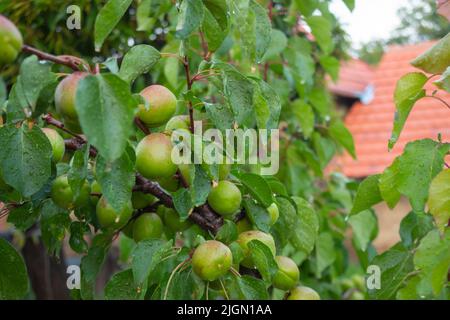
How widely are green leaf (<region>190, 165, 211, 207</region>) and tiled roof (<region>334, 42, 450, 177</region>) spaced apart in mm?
4047

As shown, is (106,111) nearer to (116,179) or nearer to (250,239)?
(116,179)

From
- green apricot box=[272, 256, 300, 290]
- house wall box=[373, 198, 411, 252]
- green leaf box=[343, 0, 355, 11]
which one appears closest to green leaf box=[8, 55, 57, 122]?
green apricot box=[272, 256, 300, 290]

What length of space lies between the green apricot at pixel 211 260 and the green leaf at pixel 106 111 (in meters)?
0.28

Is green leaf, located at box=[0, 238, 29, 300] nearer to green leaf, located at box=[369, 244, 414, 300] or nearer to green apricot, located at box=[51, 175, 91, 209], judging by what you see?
green apricot, located at box=[51, 175, 91, 209]

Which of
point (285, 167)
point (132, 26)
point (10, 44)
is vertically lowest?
point (285, 167)

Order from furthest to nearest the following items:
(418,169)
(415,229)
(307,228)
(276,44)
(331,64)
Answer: (331,64)
(276,44)
(415,229)
(307,228)
(418,169)

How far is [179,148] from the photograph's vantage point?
0.98 metres

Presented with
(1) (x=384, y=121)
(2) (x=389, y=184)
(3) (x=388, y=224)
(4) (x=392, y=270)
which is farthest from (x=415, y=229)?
(3) (x=388, y=224)

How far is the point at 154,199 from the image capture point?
3.87ft

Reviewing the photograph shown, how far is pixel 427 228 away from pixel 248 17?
0.67 m

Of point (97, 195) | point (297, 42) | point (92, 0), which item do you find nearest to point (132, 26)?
point (92, 0)

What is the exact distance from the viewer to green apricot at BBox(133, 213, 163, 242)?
1.13 meters

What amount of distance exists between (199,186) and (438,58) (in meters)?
0.50

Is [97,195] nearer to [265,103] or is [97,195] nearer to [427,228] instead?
[265,103]
